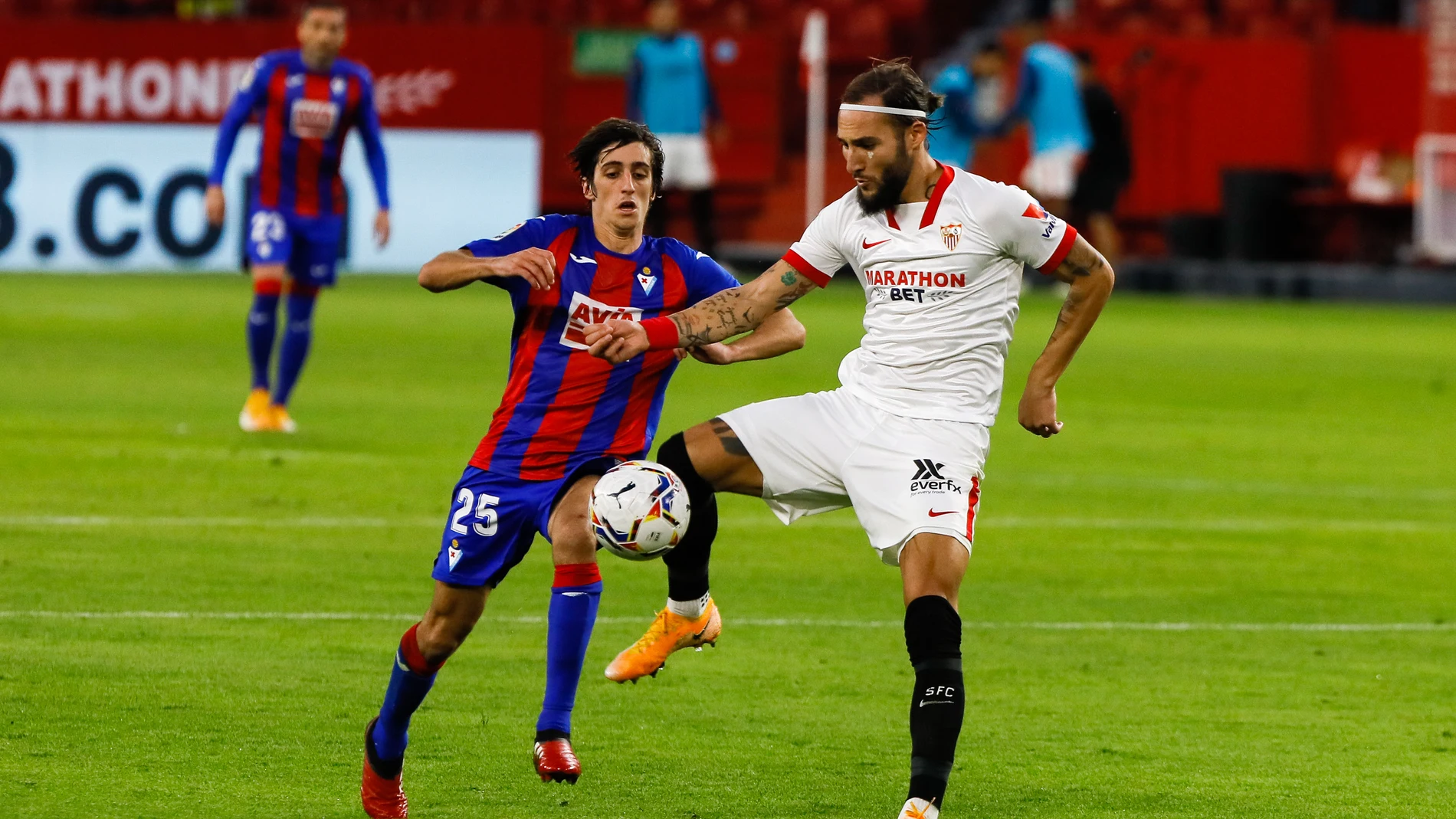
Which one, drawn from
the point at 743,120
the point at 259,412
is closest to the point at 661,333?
the point at 259,412

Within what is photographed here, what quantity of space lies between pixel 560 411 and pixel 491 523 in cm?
41

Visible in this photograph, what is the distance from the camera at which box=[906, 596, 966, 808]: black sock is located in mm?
5285

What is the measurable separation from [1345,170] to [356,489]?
59.8ft

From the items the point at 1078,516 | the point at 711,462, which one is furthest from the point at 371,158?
the point at 711,462

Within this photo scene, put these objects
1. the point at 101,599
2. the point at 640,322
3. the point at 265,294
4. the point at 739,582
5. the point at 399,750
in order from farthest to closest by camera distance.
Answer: the point at 265,294 → the point at 739,582 → the point at 101,599 → the point at 640,322 → the point at 399,750

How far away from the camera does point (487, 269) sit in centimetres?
577

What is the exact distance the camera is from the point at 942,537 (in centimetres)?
568

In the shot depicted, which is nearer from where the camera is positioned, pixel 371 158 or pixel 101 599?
pixel 101 599

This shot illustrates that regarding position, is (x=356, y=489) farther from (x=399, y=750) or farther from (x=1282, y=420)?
(x=1282, y=420)

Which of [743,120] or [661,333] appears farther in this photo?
[743,120]

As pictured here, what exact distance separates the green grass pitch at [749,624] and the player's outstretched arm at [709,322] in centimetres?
109

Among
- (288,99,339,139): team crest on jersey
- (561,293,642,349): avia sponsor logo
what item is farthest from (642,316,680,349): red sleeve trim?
(288,99,339,139): team crest on jersey

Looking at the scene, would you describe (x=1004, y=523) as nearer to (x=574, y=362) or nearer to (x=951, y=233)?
(x=951, y=233)

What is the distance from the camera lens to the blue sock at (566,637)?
5746 mm
